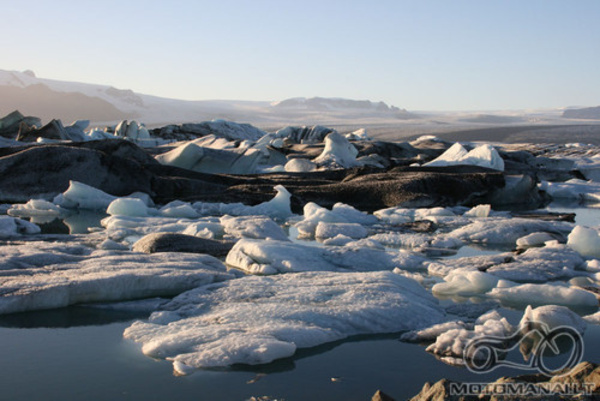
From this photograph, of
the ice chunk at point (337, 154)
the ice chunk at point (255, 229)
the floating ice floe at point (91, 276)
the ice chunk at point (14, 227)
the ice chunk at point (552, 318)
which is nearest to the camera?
the ice chunk at point (552, 318)

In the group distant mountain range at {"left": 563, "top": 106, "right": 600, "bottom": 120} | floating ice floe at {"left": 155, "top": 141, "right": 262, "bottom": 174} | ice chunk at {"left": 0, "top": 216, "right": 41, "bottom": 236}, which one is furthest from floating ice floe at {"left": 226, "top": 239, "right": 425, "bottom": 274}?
distant mountain range at {"left": 563, "top": 106, "right": 600, "bottom": 120}

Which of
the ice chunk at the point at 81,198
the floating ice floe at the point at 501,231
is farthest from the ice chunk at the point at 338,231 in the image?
the ice chunk at the point at 81,198

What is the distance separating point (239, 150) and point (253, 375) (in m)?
10.1

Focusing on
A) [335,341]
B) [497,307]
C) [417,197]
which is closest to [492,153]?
[417,197]

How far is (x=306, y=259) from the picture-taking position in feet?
13.9

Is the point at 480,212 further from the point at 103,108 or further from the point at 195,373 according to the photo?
the point at 103,108

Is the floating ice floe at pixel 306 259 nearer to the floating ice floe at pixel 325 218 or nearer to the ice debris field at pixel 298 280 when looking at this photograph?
the ice debris field at pixel 298 280

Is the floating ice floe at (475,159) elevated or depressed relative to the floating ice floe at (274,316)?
depressed

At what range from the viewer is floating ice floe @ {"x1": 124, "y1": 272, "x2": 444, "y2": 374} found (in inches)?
101

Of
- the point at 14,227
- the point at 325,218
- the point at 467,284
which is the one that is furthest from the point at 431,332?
the point at 14,227

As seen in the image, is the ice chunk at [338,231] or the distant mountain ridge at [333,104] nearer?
the ice chunk at [338,231]

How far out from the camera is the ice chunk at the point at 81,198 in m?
7.64

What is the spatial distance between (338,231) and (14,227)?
2.86 meters

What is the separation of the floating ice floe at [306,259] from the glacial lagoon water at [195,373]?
1.30m
